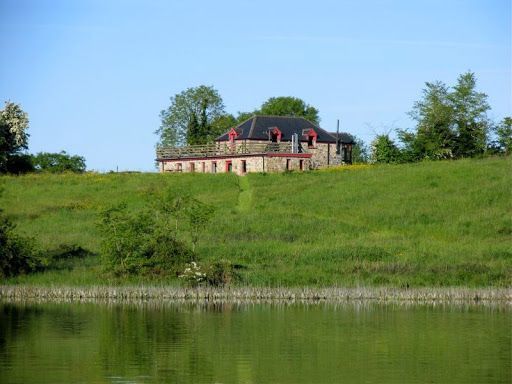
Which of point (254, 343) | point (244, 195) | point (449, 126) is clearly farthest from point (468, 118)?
point (254, 343)

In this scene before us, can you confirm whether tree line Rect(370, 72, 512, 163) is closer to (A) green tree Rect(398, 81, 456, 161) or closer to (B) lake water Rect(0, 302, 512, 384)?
(A) green tree Rect(398, 81, 456, 161)

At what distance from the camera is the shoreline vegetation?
47312mm

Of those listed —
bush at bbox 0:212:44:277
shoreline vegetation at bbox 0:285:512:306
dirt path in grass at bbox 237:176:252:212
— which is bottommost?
shoreline vegetation at bbox 0:285:512:306

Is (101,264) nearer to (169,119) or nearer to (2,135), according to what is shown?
(2,135)

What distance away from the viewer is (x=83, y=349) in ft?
111

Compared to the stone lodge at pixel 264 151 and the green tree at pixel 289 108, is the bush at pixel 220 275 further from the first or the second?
the green tree at pixel 289 108

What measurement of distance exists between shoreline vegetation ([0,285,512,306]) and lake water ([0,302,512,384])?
1.47m

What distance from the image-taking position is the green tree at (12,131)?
367ft

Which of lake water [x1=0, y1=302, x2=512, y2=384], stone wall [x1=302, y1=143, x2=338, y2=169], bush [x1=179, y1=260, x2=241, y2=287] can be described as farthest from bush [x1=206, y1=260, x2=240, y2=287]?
stone wall [x1=302, y1=143, x2=338, y2=169]

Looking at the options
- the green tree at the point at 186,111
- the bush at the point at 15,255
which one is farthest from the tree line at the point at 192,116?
the bush at the point at 15,255

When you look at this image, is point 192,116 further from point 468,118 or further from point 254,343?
point 254,343

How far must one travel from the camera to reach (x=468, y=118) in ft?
382

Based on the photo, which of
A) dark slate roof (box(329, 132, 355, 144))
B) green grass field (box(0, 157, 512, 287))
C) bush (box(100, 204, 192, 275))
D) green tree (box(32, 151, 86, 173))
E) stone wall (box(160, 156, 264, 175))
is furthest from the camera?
green tree (box(32, 151, 86, 173))

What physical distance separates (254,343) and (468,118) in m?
85.4
